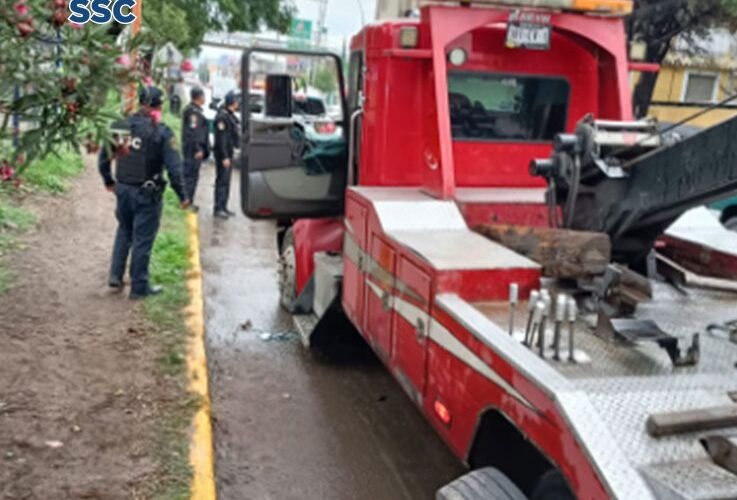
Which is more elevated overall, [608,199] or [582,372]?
[608,199]

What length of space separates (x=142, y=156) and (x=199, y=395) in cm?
238

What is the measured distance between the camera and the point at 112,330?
235 inches

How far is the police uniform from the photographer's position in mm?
11227

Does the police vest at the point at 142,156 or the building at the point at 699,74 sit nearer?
the police vest at the point at 142,156

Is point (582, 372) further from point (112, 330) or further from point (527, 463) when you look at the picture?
point (112, 330)

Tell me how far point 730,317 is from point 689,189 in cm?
91

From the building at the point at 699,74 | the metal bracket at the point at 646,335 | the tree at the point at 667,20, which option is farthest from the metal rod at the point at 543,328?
the tree at the point at 667,20

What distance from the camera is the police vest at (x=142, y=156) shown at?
21.1 feet

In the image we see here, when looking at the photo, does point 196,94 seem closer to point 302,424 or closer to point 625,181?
point 302,424

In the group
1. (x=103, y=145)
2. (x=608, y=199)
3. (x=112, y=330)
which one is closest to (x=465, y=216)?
(x=608, y=199)

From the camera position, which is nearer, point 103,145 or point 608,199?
point 103,145

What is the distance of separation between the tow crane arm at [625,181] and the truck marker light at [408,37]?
4.49 feet

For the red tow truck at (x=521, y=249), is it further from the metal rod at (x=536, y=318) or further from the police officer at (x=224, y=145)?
the police officer at (x=224, y=145)

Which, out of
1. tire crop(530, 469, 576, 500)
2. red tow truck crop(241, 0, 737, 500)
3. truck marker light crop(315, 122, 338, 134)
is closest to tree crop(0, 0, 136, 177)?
red tow truck crop(241, 0, 737, 500)
